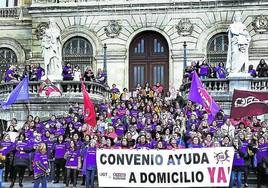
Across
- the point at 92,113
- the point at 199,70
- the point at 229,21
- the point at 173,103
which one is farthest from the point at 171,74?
the point at 92,113

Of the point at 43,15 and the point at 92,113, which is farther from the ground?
the point at 43,15

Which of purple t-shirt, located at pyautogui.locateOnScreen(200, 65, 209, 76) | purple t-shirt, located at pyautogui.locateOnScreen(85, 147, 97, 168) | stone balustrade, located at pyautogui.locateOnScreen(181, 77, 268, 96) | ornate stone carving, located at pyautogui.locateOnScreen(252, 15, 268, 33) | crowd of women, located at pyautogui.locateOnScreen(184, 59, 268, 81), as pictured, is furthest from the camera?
ornate stone carving, located at pyautogui.locateOnScreen(252, 15, 268, 33)

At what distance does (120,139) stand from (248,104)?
169 inches

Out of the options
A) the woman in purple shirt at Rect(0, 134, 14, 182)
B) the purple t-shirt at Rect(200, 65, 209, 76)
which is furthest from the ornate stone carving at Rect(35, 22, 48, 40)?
the woman in purple shirt at Rect(0, 134, 14, 182)

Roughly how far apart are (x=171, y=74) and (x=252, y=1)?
6286 millimetres

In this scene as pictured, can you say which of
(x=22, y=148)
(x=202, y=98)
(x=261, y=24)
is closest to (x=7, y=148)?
(x=22, y=148)

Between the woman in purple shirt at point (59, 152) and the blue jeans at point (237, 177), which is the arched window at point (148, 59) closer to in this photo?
the woman in purple shirt at point (59, 152)

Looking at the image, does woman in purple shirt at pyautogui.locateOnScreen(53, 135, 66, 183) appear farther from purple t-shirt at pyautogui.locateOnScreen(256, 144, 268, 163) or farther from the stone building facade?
the stone building facade

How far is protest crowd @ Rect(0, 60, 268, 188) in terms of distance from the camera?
694 inches

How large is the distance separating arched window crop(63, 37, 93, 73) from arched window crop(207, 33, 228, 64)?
7.11 meters

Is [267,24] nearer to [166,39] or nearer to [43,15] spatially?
[166,39]

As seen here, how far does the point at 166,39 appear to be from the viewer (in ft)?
116

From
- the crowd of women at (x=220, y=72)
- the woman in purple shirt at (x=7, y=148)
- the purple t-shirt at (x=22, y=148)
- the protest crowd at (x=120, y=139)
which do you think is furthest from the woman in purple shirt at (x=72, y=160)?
the crowd of women at (x=220, y=72)

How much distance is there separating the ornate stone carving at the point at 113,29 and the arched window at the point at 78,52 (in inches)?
56.0
